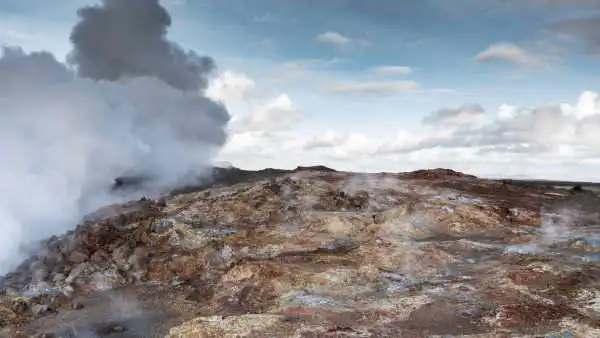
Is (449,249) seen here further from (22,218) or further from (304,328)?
(22,218)

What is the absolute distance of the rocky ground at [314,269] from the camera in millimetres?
27328

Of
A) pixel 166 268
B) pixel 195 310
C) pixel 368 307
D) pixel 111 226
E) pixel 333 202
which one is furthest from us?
pixel 333 202

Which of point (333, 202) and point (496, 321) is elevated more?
point (333, 202)

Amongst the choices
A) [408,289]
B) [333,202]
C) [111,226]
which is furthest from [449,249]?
[111,226]

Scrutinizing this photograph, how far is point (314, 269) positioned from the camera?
3475cm

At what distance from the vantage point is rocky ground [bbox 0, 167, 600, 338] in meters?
27.3

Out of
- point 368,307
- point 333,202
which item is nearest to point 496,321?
point 368,307

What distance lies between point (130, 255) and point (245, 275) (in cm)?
1004

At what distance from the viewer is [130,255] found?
132ft

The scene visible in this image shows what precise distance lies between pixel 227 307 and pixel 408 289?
9648 millimetres

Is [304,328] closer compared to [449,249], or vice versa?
[304,328]

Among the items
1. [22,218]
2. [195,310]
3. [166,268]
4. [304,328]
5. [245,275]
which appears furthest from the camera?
[22,218]

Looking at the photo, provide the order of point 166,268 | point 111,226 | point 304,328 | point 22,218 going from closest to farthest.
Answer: point 304,328
point 166,268
point 111,226
point 22,218

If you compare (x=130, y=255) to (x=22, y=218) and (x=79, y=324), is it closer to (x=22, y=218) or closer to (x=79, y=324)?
(x=79, y=324)
